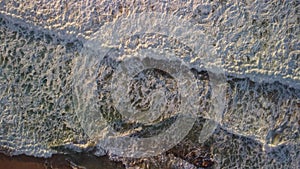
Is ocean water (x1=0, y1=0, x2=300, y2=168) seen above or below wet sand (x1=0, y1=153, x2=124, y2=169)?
above

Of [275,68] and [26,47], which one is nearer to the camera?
[275,68]

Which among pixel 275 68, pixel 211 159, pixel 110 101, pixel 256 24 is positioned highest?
pixel 256 24

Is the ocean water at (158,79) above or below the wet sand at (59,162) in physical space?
above

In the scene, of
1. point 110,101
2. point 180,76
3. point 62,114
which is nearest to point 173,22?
point 180,76

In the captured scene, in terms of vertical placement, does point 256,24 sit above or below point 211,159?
above

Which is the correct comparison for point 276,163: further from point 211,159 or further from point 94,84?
point 94,84
